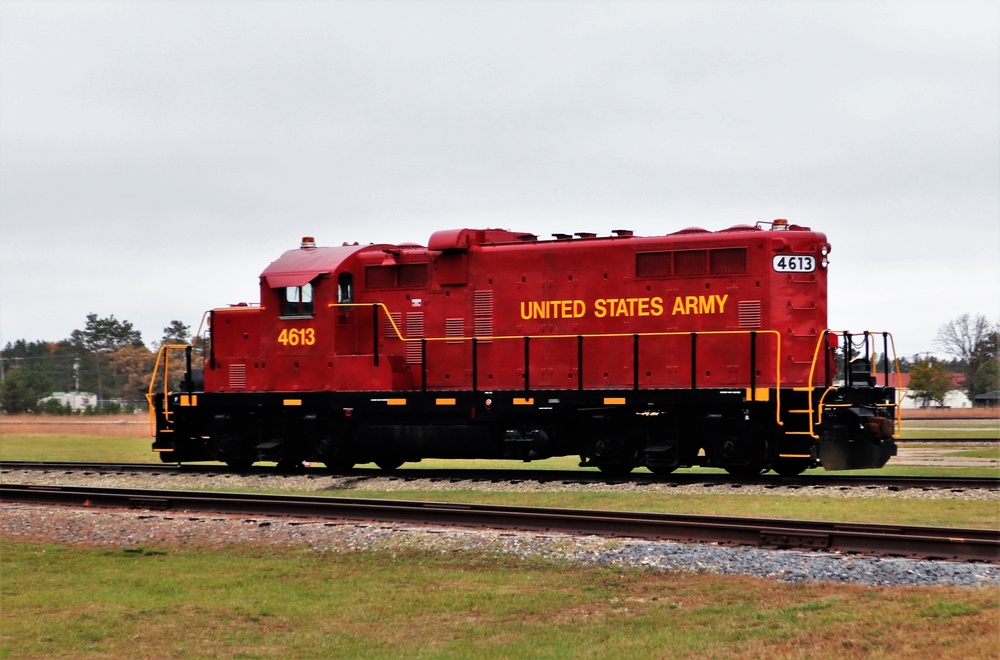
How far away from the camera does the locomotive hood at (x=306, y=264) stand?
2102 cm

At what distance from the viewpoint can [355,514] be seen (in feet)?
46.4

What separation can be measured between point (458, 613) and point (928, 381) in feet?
244

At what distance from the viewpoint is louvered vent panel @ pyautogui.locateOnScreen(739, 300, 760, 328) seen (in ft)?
60.1

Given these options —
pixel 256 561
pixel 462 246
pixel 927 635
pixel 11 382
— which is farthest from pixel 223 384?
pixel 11 382

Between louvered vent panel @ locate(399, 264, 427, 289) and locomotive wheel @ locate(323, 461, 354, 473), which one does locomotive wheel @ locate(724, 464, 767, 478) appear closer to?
louvered vent panel @ locate(399, 264, 427, 289)

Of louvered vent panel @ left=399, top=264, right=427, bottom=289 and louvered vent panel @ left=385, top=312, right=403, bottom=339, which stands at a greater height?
louvered vent panel @ left=399, top=264, right=427, bottom=289

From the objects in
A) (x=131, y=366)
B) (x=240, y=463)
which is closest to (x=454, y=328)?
(x=240, y=463)

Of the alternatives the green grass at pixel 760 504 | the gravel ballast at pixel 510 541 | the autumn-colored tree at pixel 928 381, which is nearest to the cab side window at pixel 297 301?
the green grass at pixel 760 504

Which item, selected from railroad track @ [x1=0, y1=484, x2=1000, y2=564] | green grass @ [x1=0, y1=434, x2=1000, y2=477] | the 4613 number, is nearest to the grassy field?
railroad track @ [x1=0, y1=484, x2=1000, y2=564]

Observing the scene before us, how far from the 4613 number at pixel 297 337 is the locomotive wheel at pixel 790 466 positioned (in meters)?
8.66

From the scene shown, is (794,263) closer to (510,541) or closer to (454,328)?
(454,328)

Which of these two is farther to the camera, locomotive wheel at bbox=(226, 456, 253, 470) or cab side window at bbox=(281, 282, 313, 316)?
locomotive wheel at bbox=(226, 456, 253, 470)

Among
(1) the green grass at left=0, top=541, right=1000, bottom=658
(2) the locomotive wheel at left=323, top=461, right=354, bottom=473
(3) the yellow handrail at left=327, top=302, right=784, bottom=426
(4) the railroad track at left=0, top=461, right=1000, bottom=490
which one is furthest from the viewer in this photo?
(2) the locomotive wheel at left=323, top=461, right=354, bottom=473

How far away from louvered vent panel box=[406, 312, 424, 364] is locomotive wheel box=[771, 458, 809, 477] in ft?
22.0
